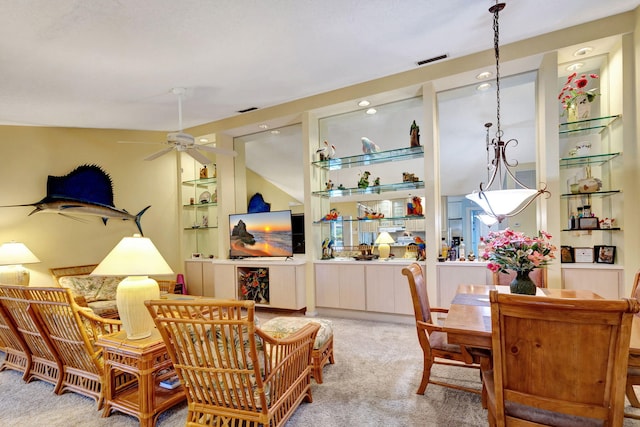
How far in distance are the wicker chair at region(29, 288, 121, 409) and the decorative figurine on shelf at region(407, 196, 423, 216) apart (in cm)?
343

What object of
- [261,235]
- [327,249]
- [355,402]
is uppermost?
[261,235]

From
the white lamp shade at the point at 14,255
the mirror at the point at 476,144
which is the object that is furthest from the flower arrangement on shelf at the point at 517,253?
the white lamp shade at the point at 14,255

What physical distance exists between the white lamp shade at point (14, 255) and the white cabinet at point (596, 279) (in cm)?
635

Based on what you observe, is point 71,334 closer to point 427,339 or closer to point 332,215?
point 427,339

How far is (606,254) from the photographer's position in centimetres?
317

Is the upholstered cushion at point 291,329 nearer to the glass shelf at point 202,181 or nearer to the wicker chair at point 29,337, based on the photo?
the wicker chair at point 29,337

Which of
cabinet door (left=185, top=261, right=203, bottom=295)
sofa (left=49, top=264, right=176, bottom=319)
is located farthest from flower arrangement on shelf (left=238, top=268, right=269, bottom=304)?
sofa (left=49, top=264, right=176, bottom=319)

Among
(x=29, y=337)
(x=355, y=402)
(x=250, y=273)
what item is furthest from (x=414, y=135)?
(x=29, y=337)

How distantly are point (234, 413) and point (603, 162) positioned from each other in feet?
14.3

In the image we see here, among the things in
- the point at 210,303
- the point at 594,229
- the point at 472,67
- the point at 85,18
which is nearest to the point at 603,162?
the point at 594,229

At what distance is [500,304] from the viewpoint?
1277mm

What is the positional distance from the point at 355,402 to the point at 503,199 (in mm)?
1853

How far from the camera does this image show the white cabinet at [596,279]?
10.0 feet

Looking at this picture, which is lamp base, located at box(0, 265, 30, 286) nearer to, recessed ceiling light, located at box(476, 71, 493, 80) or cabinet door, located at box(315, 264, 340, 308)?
cabinet door, located at box(315, 264, 340, 308)
